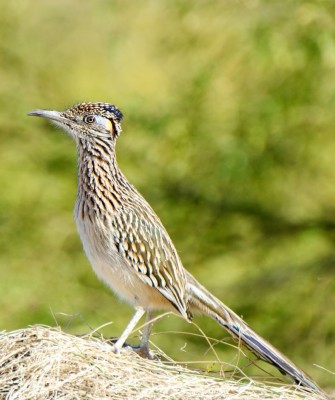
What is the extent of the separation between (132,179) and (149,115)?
0.74 meters

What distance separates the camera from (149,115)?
1156 centimetres

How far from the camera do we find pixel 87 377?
220 inches

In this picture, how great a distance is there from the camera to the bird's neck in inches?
279

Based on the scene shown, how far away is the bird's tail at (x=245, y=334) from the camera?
6.70 m

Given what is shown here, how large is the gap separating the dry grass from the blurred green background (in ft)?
16.5

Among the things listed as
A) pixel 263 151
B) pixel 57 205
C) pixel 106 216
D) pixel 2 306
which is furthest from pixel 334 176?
pixel 106 216

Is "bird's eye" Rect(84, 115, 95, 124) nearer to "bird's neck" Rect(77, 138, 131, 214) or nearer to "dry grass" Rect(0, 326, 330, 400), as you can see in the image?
"bird's neck" Rect(77, 138, 131, 214)

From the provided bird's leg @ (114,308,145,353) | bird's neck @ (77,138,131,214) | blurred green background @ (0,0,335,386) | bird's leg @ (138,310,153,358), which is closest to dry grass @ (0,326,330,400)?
Result: bird's leg @ (114,308,145,353)

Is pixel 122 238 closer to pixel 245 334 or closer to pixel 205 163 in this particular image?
pixel 245 334

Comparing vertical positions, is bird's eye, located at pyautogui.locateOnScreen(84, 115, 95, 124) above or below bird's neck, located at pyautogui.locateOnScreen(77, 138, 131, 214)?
above

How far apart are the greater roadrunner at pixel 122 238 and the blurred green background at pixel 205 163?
390 cm

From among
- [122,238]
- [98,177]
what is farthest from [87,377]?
[98,177]

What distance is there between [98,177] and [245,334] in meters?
1.33

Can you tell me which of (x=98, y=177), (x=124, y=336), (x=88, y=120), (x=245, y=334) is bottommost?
(x=124, y=336)
